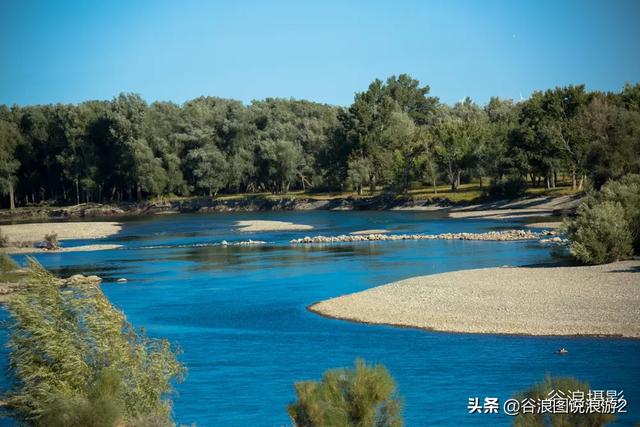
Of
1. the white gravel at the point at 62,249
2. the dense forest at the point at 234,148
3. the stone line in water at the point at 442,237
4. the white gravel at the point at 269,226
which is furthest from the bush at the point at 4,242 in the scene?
the dense forest at the point at 234,148

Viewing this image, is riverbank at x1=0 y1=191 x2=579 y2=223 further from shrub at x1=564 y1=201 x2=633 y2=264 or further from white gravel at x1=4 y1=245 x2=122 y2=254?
shrub at x1=564 y1=201 x2=633 y2=264

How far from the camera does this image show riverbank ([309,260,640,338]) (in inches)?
1388

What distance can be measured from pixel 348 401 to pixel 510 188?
344 ft

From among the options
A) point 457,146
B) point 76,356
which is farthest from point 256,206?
point 76,356

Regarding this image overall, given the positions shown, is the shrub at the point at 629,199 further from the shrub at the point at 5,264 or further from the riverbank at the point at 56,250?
the riverbank at the point at 56,250

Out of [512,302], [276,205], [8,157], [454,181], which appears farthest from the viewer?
[8,157]

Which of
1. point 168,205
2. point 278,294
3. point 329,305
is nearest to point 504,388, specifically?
point 329,305

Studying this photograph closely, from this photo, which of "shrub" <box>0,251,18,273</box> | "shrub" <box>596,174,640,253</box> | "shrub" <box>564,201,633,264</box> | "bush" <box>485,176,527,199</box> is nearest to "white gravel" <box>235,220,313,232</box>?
"bush" <box>485,176,527,199</box>

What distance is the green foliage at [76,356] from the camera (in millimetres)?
21547

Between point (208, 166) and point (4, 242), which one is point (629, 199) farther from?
point (208, 166)

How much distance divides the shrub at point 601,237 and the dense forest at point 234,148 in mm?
74174

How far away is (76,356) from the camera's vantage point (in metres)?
22.4

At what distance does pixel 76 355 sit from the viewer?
22484 mm

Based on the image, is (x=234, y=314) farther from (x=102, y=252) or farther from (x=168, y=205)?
(x=168, y=205)
